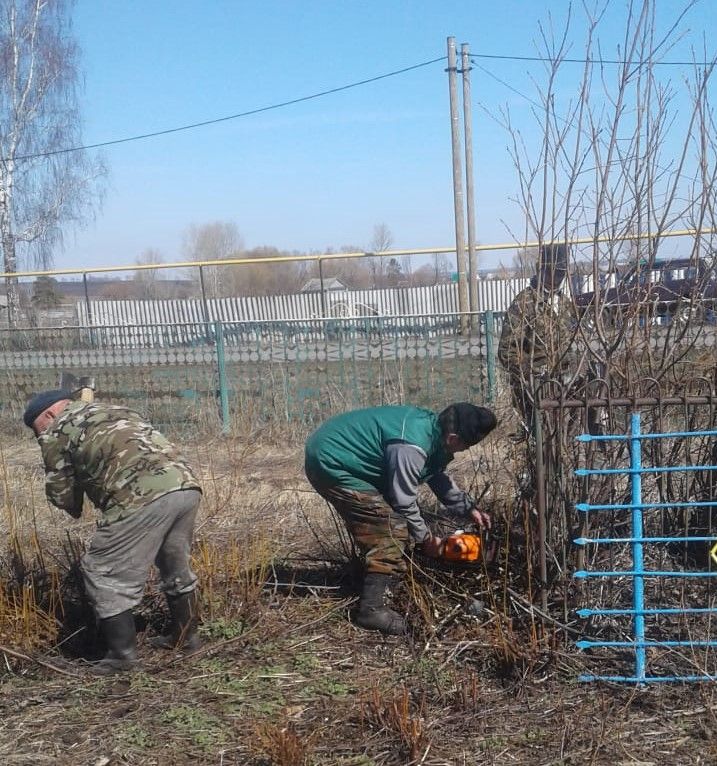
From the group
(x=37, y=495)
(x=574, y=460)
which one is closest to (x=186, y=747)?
(x=574, y=460)

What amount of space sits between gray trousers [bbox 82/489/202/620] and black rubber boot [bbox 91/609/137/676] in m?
0.04

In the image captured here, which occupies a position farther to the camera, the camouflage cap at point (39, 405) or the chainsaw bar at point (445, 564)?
the chainsaw bar at point (445, 564)

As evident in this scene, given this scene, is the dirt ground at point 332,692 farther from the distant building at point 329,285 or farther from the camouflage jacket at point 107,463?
the distant building at point 329,285

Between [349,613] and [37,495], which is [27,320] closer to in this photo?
[37,495]

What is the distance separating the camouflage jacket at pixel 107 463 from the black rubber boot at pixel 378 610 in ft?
3.23

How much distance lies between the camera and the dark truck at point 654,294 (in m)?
3.99

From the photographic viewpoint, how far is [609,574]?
11.7ft

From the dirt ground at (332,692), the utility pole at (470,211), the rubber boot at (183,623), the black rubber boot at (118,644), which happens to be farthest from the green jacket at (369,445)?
the utility pole at (470,211)

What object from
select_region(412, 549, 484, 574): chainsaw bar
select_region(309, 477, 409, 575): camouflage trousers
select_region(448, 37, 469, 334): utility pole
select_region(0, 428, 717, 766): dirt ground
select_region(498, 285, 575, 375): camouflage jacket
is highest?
select_region(448, 37, 469, 334): utility pole

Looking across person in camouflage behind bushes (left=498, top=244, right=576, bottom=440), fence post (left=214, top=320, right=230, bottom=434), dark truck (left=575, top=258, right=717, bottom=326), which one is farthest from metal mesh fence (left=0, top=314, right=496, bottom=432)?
dark truck (left=575, top=258, right=717, bottom=326)

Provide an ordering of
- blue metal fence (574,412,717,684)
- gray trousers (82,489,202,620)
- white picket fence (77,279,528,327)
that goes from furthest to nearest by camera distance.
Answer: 1. white picket fence (77,279,528,327)
2. gray trousers (82,489,202,620)
3. blue metal fence (574,412,717,684)

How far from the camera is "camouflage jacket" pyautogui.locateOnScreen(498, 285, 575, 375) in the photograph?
410 cm

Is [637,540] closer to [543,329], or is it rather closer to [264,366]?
[543,329]

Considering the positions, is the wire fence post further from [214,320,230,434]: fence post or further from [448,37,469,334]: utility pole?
[448,37,469,334]: utility pole
